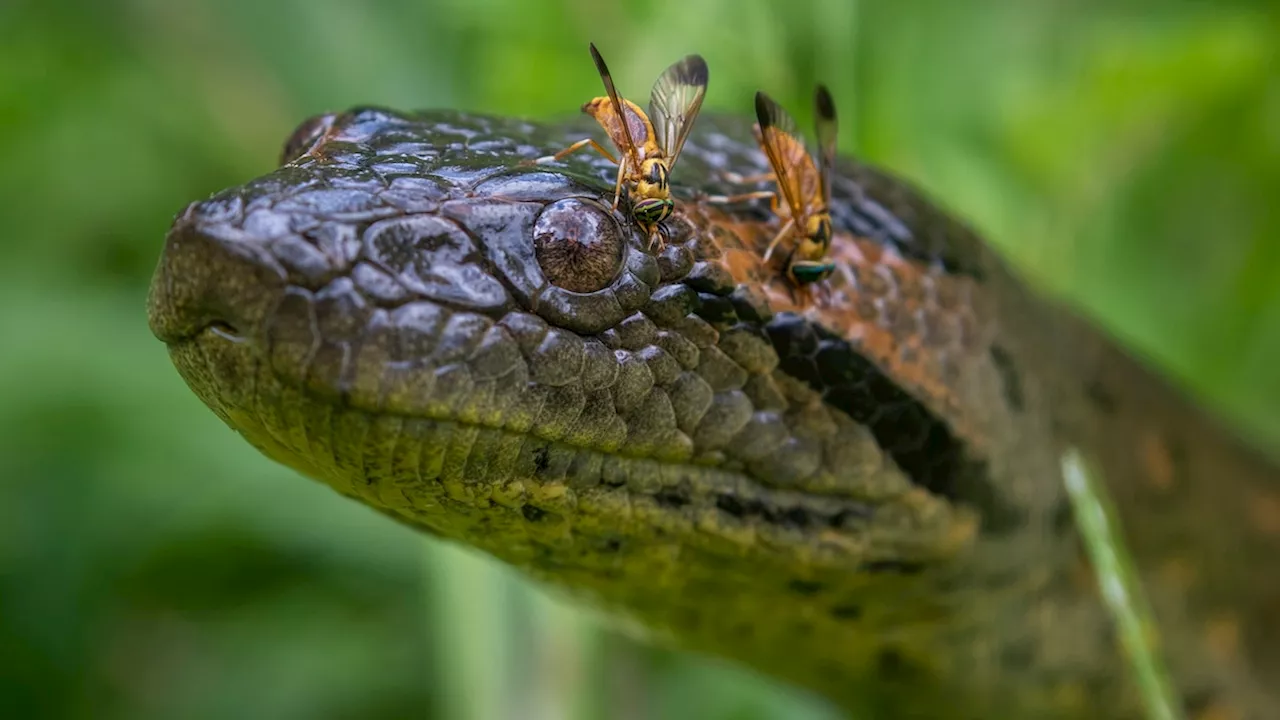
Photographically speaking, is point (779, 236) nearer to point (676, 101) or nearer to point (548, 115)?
point (676, 101)

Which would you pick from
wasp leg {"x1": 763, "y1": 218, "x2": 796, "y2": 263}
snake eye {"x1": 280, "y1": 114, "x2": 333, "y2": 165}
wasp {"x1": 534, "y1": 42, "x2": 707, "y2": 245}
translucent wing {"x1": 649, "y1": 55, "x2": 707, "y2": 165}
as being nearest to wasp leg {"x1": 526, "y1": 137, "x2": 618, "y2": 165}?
wasp {"x1": 534, "y1": 42, "x2": 707, "y2": 245}

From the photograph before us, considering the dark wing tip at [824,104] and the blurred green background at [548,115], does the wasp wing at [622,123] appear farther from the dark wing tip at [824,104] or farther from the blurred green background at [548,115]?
the blurred green background at [548,115]

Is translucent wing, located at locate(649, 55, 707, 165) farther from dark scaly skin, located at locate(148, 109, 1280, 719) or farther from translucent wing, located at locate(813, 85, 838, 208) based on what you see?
translucent wing, located at locate(813, 85, 838, 208)

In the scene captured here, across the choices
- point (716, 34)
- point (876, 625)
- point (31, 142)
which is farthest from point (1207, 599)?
point (31, 142)

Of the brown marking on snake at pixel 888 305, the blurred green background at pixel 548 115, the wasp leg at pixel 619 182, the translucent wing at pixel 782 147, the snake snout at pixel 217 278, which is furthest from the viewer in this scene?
the blurred green background at pixel 548 115

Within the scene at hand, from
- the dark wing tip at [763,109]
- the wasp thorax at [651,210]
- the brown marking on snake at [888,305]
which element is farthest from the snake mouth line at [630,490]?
the dark wing tip at [763,109]

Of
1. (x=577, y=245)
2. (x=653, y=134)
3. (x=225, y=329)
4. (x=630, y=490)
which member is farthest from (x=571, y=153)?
(x=225, y=329)

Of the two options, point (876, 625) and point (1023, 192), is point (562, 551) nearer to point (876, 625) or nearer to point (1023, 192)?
point (876, 625)
